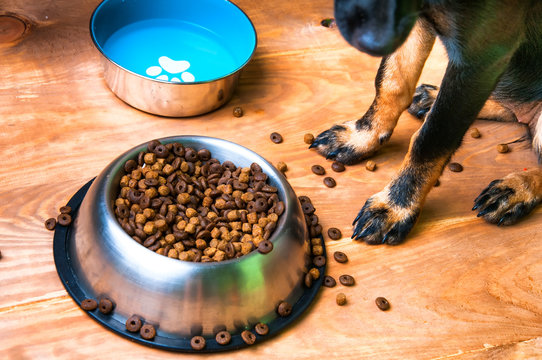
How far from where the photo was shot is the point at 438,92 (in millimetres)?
1715

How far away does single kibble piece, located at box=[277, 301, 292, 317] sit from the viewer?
63.4 inches

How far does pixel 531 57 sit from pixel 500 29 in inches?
15.2

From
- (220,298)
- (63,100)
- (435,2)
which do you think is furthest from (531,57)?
(63,100)

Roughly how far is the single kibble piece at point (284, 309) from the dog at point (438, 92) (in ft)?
1.20

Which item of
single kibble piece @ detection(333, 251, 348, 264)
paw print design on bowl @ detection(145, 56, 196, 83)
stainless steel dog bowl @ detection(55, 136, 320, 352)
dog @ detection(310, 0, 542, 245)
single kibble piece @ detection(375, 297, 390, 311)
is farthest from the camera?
paw print design on bowl @ detection(145, 56, 196, 83)

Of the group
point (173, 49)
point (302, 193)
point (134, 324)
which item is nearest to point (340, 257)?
point (302, 193)

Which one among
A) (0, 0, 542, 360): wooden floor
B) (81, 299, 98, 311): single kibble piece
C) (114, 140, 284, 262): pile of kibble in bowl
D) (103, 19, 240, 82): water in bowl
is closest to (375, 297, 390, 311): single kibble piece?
(0, 0, 542, 360): wooden floor

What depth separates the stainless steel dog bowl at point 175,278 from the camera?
59.1 inches

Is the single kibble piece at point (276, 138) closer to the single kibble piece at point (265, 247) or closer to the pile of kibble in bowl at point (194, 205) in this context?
the pile of kibble in bowl at point (194, 205)

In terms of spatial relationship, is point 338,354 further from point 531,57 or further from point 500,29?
point 531,57

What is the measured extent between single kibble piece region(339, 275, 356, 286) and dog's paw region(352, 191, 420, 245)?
155 millimetres

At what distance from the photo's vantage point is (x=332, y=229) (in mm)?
1900

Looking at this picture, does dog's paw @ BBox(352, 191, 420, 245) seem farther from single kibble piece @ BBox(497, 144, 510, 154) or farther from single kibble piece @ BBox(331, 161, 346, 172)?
single kibble piece @ BBox(497, 144, 510, 154)

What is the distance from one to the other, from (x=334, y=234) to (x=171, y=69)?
0.93 meters
